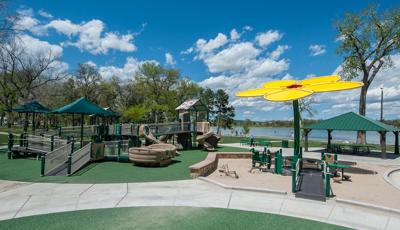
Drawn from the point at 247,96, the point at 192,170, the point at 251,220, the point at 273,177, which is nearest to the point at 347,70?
the point at 247,96

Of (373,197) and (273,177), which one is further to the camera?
(273,177)

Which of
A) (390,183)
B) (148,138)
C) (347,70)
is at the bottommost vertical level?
(390,183)

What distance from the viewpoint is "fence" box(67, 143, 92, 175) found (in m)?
10.6

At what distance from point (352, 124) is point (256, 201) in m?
16.8

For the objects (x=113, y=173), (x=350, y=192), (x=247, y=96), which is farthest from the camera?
(x=247, y=96)

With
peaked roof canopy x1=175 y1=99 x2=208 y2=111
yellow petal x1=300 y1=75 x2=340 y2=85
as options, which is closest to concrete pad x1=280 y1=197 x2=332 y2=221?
yellow petal x1=300 y1=75 x2=340 y2=85

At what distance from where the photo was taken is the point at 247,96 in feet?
47.5

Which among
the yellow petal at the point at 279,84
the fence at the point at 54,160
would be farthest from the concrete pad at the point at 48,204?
the yellow petal at the point at 279,84

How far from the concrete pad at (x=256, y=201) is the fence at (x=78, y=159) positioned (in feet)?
22.3

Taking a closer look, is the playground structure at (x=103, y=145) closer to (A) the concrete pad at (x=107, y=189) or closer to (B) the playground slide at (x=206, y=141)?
(B) the playground slide at (x=206, y=141)

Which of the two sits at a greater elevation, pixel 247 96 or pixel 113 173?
pixel 247 96

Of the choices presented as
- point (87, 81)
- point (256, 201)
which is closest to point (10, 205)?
point (256, 201)

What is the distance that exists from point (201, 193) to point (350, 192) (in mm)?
5244

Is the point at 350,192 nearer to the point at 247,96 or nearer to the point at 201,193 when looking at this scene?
the point at 201,193
